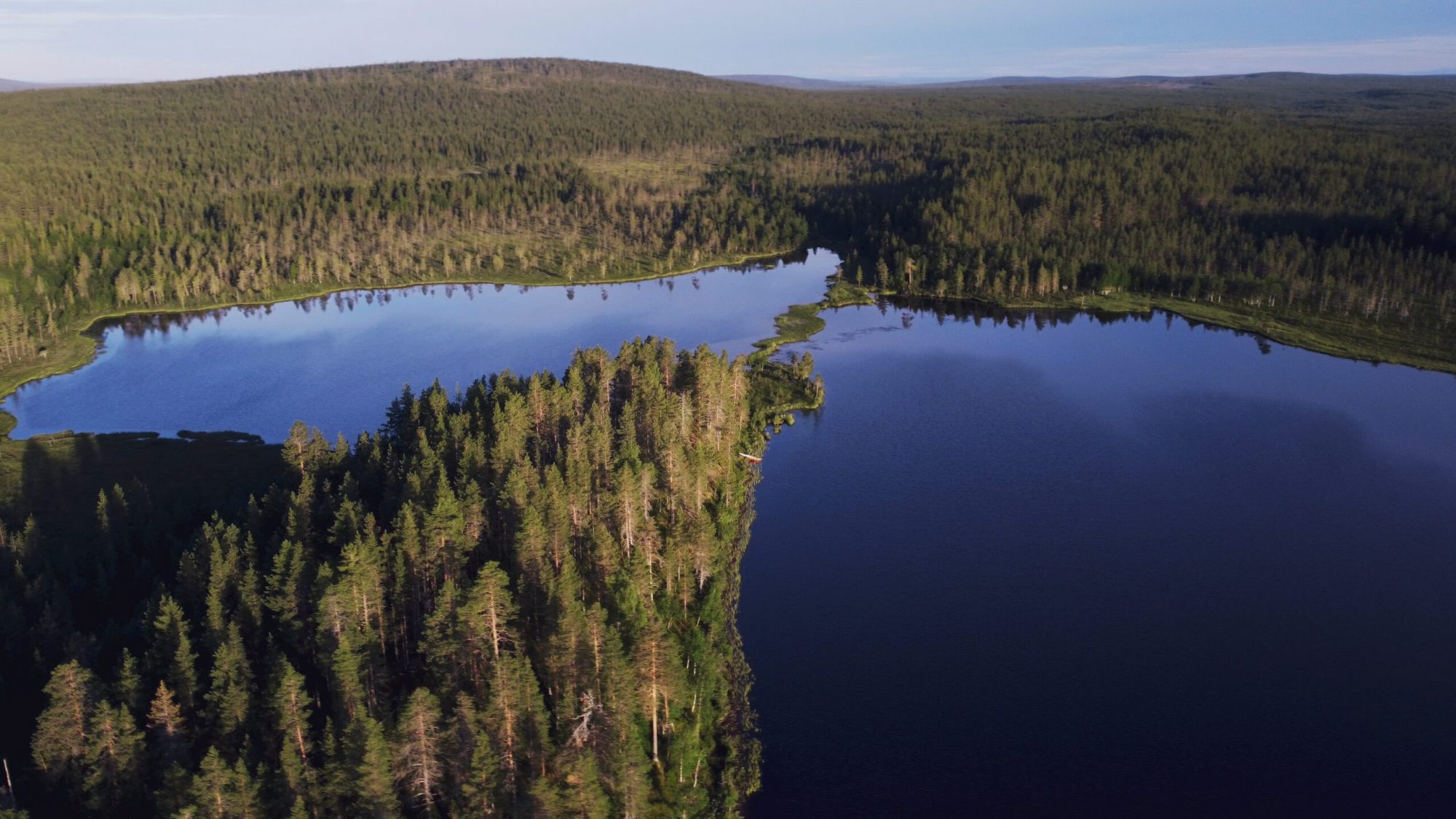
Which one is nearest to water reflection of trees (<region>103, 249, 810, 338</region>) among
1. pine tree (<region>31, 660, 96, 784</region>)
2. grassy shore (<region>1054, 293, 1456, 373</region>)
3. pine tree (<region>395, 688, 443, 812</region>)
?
grassy shore (<region>1054, 293, 1456, 373</region>)

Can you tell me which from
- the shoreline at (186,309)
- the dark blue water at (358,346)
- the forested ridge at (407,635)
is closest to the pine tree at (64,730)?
the forested ridge at (407,635)

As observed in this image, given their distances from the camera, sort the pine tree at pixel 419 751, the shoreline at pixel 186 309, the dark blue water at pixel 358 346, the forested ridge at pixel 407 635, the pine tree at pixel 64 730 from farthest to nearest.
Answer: the shoreline at pixel 186 309, the dark blue water at pixel 358 346, the pine tree at pixel 64 730, the forested ridge at pixel 407 635, the pine tree at pixel 419 751

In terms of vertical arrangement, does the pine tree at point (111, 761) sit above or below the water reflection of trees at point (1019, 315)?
above

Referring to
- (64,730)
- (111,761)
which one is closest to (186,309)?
(64,730)

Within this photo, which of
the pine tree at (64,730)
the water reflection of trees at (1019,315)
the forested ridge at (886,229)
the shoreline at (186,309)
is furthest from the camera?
the forested ridge at (886,229)

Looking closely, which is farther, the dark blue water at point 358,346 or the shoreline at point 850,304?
the shoreline at point 850,304

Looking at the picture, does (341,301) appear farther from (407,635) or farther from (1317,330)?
(1317,330)

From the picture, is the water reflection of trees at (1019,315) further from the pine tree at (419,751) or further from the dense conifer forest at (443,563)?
the pine tree at (419,751)
